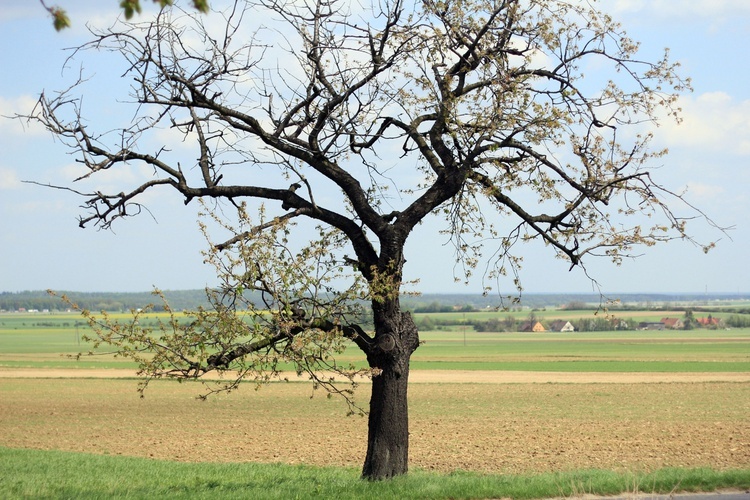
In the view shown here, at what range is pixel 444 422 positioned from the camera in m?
29.6

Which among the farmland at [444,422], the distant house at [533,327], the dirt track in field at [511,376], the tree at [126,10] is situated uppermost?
the tree at [126,10]

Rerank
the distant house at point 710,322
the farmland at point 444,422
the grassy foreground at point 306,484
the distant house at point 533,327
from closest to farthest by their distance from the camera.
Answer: the grassy foreground at point 306,484 → the farmland at point 444,422 → the distant house at point 710,322 → the distant house at point 533,327

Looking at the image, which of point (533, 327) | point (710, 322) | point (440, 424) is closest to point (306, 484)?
point (440, 424)

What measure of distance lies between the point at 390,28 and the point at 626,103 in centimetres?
383

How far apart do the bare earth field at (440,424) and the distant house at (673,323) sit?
127m

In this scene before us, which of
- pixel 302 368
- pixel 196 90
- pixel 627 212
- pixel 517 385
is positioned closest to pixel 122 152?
pixel 196 90

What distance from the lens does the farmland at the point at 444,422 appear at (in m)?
21.4

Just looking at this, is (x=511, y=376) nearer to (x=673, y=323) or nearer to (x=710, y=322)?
(x=673, y=323)

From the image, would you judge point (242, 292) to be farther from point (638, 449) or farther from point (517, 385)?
point (517, 385)

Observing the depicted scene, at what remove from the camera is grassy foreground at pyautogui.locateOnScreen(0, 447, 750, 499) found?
12102mm

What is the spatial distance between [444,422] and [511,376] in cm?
2841

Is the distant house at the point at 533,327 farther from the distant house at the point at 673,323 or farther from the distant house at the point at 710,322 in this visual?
the distant house at the point at 710,322

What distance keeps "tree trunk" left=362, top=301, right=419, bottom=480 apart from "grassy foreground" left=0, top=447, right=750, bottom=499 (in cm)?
35

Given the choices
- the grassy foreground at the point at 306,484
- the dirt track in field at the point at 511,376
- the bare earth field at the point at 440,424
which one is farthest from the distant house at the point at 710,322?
the grassy foreground at the point at 306,484
